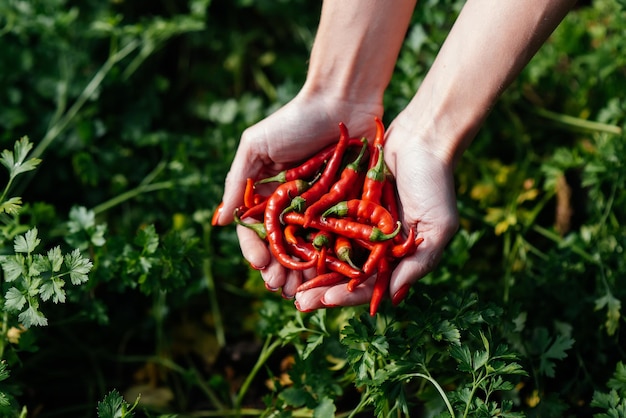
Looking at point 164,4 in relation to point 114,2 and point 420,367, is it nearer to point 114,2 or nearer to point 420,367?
point 114,2

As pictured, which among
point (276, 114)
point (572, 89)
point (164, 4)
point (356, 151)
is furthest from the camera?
point (164, 4)

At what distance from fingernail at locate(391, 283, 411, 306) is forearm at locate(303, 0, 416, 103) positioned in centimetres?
A: 105

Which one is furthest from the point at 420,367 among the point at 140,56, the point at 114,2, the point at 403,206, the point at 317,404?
the point at 114,2

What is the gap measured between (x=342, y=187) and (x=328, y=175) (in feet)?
0.37

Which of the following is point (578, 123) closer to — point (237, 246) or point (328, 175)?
point (328, 175)

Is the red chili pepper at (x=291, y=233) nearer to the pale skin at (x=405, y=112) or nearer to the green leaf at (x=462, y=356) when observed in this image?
the pale skin at (x=405, y=112)

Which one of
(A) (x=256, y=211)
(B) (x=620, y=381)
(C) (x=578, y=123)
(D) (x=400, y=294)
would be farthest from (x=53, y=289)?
(C) (x=578, y=123)

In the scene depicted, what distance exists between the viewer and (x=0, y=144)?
3.72 m

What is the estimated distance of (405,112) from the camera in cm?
287

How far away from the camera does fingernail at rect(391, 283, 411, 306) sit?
2418mm

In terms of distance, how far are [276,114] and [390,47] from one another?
68 centimetres

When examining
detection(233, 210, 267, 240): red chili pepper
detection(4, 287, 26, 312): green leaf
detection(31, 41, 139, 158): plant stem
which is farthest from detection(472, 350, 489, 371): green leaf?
detection(31, 41, 139, 158): plant stem

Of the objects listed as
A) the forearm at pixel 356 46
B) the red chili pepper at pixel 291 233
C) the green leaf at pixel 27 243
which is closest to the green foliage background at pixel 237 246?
the green leaf at pixel 27 243

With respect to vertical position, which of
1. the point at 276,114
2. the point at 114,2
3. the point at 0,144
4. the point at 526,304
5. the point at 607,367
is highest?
the point at 114,2
